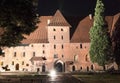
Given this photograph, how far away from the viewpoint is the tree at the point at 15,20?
3356 centimetres

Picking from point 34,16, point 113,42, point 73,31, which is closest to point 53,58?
point 73,31

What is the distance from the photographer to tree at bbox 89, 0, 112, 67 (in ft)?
271

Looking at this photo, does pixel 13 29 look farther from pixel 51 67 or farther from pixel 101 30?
pixel 51 67

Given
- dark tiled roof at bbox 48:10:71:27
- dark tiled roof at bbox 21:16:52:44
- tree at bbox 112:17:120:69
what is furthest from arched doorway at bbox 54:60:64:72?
tree at bbox 112:17:120:69

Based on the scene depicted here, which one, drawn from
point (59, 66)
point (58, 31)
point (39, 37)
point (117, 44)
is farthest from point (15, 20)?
point (39, 37)

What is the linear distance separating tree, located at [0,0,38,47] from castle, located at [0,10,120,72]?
2348 inches

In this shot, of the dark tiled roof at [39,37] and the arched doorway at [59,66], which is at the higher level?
the dark tiled roof at [39,37]

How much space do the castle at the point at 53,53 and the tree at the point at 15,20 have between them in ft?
196

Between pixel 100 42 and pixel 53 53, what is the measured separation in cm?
2043

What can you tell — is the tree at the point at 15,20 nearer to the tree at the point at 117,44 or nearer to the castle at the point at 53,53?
the tree at the point at 117,44

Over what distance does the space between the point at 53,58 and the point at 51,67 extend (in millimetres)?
2530

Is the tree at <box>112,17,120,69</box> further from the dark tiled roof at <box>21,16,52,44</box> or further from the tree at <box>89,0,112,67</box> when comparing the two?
the dark tiled roof at <box>21,16,52,44</box>

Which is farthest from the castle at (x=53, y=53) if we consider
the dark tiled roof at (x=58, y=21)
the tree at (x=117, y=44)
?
the tree at (x=117, y=44)

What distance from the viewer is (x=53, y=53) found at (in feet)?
332
